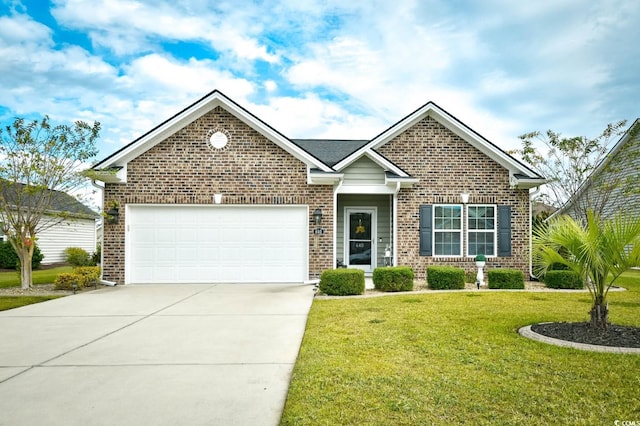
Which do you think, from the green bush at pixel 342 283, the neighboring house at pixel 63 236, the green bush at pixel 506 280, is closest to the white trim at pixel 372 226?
the green bush at pixel 506 280

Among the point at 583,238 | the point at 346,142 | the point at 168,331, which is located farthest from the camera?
the point at 346,142

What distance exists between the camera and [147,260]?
537 inches

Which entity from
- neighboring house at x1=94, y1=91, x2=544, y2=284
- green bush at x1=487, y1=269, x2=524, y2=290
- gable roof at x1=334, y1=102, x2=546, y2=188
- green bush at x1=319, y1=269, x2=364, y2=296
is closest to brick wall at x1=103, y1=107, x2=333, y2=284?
neighboring house at x1=94, y1=91, x2=544, y2=284

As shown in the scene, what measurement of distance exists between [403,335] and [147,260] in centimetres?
941

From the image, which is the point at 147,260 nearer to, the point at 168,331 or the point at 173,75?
the point at 173,75

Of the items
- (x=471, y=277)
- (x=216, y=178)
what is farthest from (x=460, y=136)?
(x=216, y=178)

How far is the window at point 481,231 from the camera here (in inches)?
560

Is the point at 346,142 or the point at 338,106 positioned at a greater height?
the point at 338,106

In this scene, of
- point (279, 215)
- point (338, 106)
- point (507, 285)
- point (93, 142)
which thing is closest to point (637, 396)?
point (507, 285)

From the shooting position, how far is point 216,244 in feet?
45.0

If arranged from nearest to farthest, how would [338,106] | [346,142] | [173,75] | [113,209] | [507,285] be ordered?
[507,285], [113,209], [173,75], [346,142], [338,106]

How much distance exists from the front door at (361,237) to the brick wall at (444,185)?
1.76 m

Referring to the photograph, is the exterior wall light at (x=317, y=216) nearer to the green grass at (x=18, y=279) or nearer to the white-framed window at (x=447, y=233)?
the white-framed window at (x=447, y=233)

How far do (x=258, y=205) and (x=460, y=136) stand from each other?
666 centimetres
